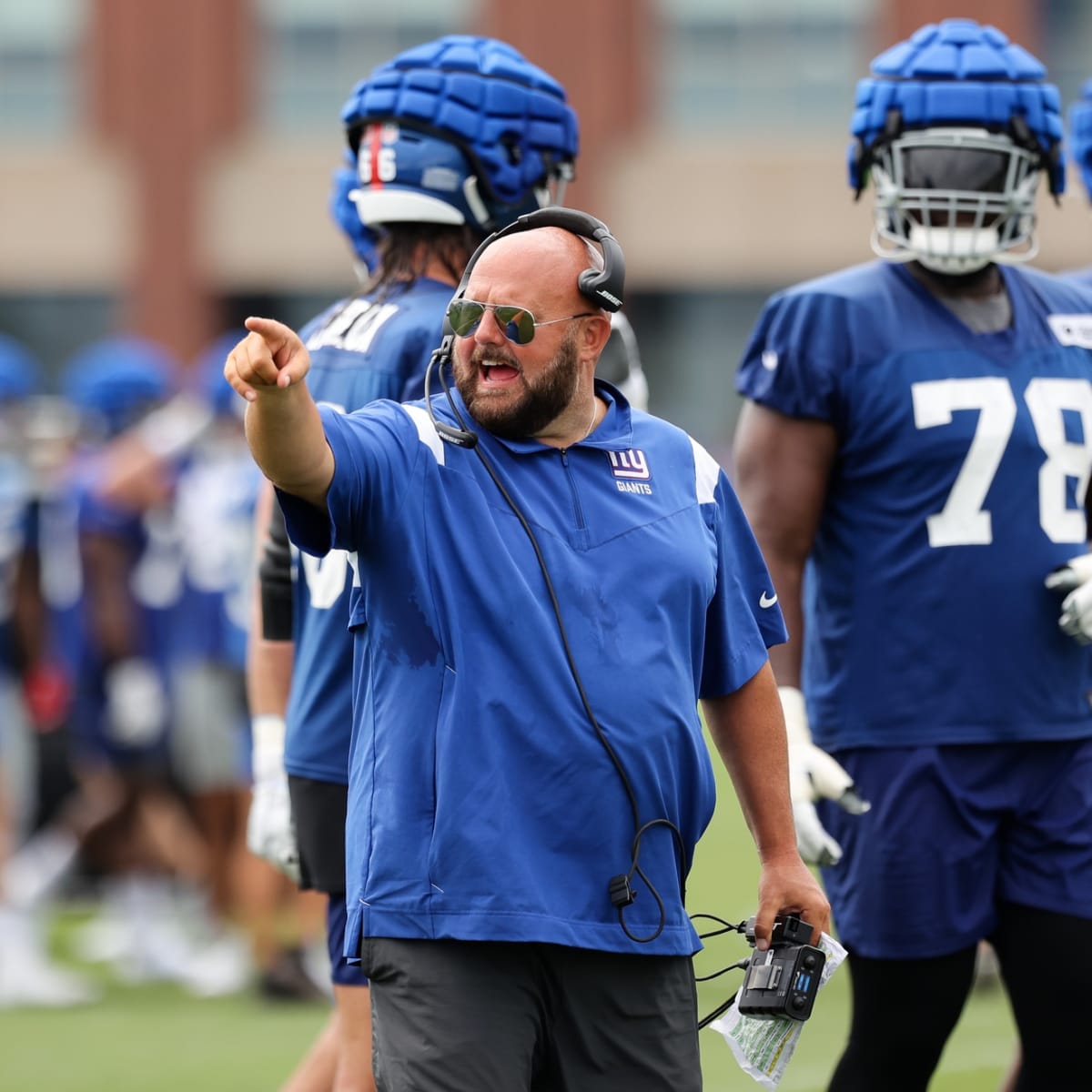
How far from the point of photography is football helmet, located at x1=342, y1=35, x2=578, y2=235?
4570 millimetres

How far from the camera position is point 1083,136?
6.05 m

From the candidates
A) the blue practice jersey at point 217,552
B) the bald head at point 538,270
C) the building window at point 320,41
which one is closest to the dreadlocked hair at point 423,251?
the bald head at point 538,270

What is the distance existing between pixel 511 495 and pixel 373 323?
3.46ft

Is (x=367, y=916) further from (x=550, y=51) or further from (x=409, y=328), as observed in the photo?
(x=550, y=51)

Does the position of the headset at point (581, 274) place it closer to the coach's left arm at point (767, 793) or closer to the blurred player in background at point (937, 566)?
the coach's left arm at point (767, 793)

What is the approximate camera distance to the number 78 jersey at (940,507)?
4500 mm

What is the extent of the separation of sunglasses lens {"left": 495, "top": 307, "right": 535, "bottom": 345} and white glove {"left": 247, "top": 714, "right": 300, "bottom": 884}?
140 centimetres

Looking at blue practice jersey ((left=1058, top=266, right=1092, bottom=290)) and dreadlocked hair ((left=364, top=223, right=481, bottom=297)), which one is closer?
dreadlocked hair ((left=364, top=223, right=481, bottom=297))

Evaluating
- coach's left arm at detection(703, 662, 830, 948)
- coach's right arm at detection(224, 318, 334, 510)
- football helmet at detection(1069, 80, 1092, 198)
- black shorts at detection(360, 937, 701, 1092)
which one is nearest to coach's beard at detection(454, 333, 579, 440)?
coach's right arm at detection(224, 318, 334, 510)

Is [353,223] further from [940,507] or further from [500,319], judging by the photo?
[500,319]

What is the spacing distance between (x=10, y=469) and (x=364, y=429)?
5.91m

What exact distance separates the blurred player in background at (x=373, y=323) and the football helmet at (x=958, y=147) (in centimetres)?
67

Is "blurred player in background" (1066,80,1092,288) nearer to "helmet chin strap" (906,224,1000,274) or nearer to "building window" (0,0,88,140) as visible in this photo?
"helmet chin strap" (906,224,1000,274)

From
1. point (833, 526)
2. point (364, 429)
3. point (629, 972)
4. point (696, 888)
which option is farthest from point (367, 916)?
point (696, 888)
